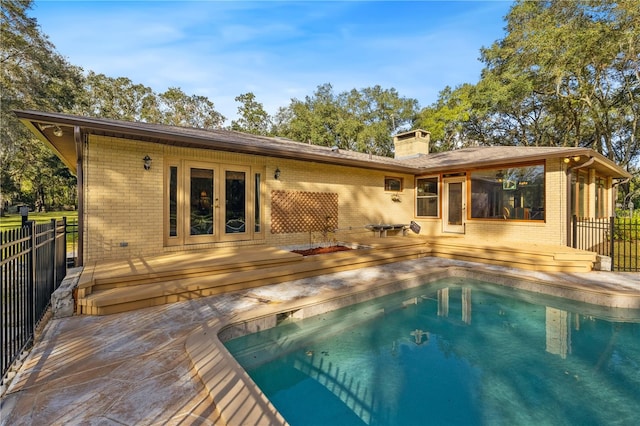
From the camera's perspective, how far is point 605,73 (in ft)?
54.3

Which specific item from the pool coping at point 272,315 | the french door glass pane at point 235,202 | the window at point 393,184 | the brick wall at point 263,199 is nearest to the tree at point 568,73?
the brick wall at point 263,199

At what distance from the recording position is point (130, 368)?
109 inches

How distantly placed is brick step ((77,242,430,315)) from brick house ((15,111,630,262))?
1.85 m

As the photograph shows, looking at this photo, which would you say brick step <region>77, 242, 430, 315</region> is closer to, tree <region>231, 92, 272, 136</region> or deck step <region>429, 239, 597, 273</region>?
deck step <region>429, 239, 597, 273</region>

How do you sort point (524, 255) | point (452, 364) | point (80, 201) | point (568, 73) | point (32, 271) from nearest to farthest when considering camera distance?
point (32, 271)
point (452, 364)
point (80, 201)
point (524, 255)
point (568, 73)

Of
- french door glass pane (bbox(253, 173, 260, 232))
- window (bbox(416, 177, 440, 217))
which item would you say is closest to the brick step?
french door glass pane (bbox(253, 173, 260, 232))

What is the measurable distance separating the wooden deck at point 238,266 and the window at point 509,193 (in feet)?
4.41

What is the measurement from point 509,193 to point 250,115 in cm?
2595

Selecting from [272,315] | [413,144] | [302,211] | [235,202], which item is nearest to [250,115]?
[413,144]

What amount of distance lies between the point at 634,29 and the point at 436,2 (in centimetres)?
1027

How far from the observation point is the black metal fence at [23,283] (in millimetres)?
2627

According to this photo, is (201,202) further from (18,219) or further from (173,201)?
(18,219)

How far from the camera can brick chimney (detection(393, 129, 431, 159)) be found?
1480 centimetres

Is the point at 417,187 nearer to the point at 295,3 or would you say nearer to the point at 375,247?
the point at 375,247
